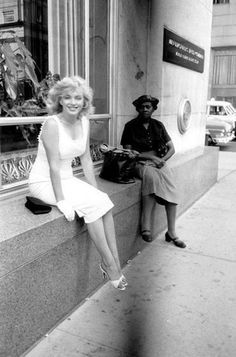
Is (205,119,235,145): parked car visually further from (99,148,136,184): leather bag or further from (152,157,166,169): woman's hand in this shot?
(99,148,136,184): leather bag

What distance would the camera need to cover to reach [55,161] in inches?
117

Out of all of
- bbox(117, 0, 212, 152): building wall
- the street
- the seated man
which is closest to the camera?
the seated man

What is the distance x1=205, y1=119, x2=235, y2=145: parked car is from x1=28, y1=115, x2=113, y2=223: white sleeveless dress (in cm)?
1187

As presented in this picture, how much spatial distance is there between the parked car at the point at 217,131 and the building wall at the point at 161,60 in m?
7.07

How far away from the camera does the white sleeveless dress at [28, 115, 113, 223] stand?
303 cm

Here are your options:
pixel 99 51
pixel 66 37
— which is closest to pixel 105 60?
pixel 99 51

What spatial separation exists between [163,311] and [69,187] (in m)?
1.24

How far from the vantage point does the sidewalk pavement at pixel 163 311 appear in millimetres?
2746

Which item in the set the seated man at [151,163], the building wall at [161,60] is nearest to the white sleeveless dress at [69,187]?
the seated man at [151,163]

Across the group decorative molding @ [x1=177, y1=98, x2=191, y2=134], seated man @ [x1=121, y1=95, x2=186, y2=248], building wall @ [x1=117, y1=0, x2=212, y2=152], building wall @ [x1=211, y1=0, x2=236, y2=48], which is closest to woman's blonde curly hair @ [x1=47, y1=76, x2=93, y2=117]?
seated man @ [x1=121, y1=95, x2=186, y2=248]

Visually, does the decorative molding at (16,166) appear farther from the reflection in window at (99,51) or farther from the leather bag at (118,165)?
the reflection in window at (99,51)

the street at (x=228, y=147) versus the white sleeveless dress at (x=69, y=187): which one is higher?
the white sleeveless dress at (x=69, y=187)

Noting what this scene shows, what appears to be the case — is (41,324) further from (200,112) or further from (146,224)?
(200,112)

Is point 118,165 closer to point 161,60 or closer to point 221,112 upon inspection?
point 161,60
